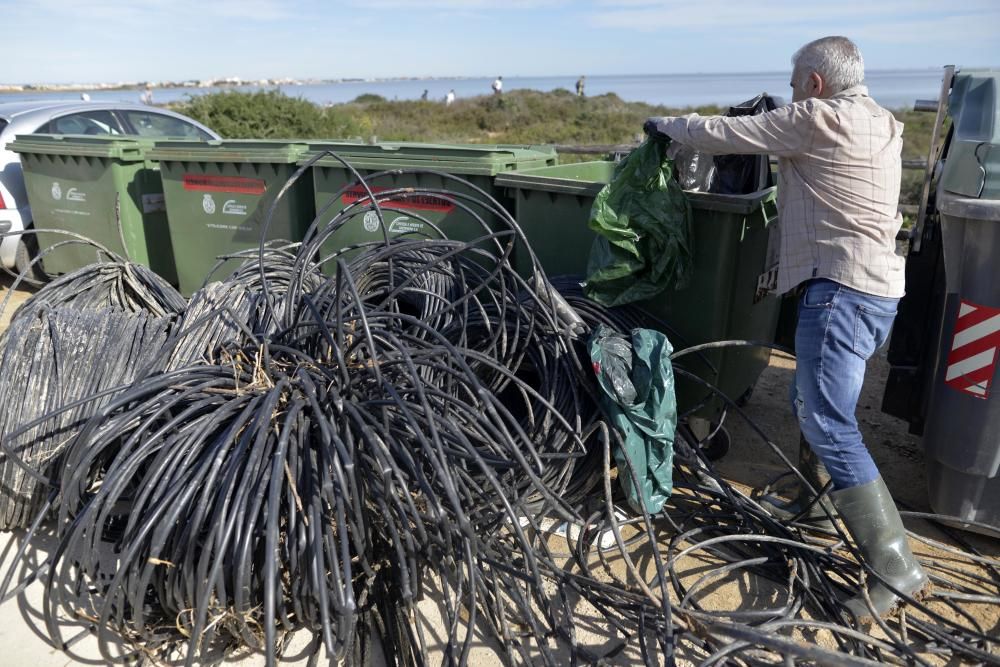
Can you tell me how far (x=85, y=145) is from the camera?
18.2 feet

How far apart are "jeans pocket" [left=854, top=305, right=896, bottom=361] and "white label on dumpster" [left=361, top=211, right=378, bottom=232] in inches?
107

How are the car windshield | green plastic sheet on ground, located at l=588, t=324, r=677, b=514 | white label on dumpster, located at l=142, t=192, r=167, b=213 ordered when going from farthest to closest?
the car windshield → white label on dumpster, located at l=142, t=192, r=167, b=213 → green plastic sheet on ground, located at l=588, t=324, r=677, b=514

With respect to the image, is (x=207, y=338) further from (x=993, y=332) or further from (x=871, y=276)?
(x=993, y=332)

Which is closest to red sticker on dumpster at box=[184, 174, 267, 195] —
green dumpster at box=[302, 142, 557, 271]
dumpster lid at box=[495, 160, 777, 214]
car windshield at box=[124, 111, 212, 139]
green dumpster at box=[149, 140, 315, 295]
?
green dumpster at box=[149, 140, 315, 295]

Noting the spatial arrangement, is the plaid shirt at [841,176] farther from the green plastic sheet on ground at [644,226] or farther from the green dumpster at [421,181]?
the green dumpster at [421,181]

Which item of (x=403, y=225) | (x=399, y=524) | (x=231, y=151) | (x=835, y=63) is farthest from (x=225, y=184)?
(x=835, y=63)

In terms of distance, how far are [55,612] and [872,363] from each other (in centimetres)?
492

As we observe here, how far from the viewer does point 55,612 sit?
2355mm

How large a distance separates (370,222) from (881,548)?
310 centimetres

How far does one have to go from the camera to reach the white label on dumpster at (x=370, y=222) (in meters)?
4.19

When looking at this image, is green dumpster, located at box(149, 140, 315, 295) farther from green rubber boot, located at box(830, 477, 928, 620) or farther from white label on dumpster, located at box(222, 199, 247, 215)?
green rubber boot, located at box(830, 477, 928, 620)

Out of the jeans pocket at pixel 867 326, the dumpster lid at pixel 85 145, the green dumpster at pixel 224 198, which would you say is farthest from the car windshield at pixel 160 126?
the jeans pocket at pixel 867 326

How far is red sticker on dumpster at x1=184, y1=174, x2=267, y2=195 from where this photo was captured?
4.77 meters

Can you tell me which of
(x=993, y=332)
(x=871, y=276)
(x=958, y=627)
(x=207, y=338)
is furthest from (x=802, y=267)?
(x=207, y=338)
